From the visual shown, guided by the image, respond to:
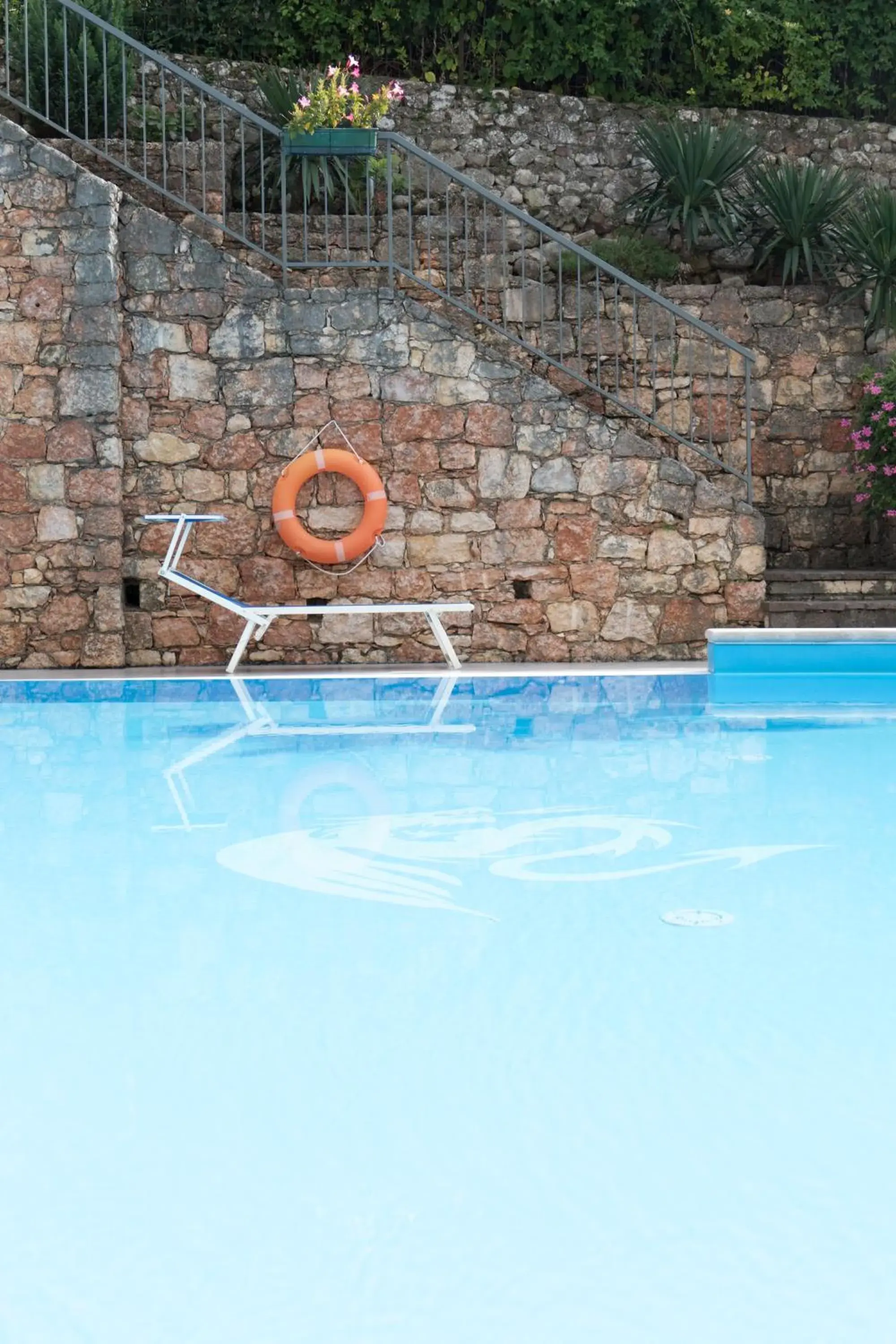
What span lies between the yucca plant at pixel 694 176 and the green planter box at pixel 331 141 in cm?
229

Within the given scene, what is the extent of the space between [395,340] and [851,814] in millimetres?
5262

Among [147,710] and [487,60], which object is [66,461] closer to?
[147,710]

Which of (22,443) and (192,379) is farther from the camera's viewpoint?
(192,379)

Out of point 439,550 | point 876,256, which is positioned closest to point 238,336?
point 439,550

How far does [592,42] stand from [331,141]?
3.22 meters

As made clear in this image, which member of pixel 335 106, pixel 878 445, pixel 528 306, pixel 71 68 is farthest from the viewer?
pixel 528 306

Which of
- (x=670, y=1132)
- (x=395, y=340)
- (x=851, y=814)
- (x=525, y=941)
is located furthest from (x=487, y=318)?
(x=670, y=1132)

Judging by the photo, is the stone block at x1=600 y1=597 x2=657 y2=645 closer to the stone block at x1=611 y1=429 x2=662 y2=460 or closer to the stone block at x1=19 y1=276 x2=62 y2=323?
the stone block at x1=611 y1=429 x2=662 y2=460

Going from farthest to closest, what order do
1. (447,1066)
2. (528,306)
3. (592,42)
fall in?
1. (592,42)
2. (528,306)
3. (447,1066)

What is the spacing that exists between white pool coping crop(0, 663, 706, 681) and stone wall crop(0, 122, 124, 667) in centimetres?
30

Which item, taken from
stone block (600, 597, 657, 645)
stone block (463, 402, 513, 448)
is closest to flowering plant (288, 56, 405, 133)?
stone block (463, 402, 513, 448)

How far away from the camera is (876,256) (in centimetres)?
984

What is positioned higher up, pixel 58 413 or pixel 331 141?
pixel 331 141

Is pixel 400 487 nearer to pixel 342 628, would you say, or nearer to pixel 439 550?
pixel 439 550
